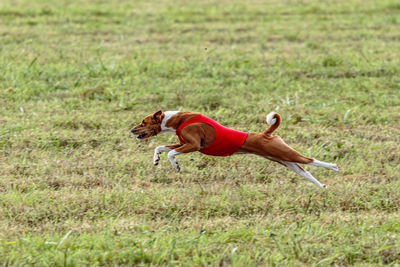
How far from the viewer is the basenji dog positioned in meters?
5.24

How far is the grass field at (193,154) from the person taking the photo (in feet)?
14.4

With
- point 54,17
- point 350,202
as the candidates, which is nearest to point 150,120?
point 350,202

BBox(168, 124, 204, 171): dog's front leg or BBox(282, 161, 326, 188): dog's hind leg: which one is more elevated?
BBox(168, 124, 204, 171): dog's front leg

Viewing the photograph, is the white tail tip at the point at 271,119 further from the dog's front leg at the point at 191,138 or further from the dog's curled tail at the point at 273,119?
the dog's front leg at the point at 191,138

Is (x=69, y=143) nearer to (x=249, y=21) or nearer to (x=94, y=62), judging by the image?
(x=94, y=62)

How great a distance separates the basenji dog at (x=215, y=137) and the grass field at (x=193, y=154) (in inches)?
15.3

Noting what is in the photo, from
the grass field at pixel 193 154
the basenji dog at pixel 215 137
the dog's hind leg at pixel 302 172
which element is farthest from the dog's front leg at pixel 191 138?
the dog's hind leg at pixel 302 172

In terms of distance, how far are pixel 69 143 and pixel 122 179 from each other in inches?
52.3

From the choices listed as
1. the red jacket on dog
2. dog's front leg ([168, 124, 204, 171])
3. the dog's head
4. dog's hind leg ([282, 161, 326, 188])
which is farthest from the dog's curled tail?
the dog's head

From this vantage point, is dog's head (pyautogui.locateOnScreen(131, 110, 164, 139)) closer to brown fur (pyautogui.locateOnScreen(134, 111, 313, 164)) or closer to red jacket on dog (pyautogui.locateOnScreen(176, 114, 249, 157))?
brown fur (pyautogui.locateOnScreen(134, 111, 313, 164))

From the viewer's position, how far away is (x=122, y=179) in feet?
18.9

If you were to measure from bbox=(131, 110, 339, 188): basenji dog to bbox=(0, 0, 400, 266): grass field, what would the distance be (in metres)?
0.39

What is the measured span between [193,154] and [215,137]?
1.33 m

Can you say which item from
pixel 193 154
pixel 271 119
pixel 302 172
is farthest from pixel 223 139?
pixel 193 154
